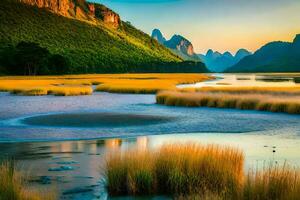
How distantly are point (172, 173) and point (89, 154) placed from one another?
618 cm

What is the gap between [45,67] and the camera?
4673 inches

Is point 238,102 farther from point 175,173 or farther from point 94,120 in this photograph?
point 175,173

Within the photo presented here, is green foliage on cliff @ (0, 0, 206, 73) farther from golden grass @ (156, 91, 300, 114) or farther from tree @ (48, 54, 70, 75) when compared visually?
golden grass @ (156, 91, 300, 114)

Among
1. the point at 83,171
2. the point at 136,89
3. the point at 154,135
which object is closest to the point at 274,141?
the point at 154,135

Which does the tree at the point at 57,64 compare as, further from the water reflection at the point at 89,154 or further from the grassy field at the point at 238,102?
the water reflection at the point at 89,154

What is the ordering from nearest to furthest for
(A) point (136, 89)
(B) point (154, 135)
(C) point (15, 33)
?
(B) point (154, 135)
(A) point (136, 89)
(C) point (15, 33)

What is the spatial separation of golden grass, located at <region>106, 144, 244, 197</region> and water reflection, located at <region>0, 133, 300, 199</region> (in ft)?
2.16

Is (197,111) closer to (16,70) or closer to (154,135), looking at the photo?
(154,135)

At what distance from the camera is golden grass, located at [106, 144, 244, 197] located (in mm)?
11438

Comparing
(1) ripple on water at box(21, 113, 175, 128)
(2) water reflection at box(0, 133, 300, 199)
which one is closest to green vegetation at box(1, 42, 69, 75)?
(1) ripple on water at box(21, 113, 175, 128)

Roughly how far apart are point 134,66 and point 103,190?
18169 cm

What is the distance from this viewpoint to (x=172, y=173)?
11.7 meters

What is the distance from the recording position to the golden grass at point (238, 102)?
36219 millimetres

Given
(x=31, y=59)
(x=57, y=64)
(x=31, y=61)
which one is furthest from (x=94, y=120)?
(x=57, y=64)
